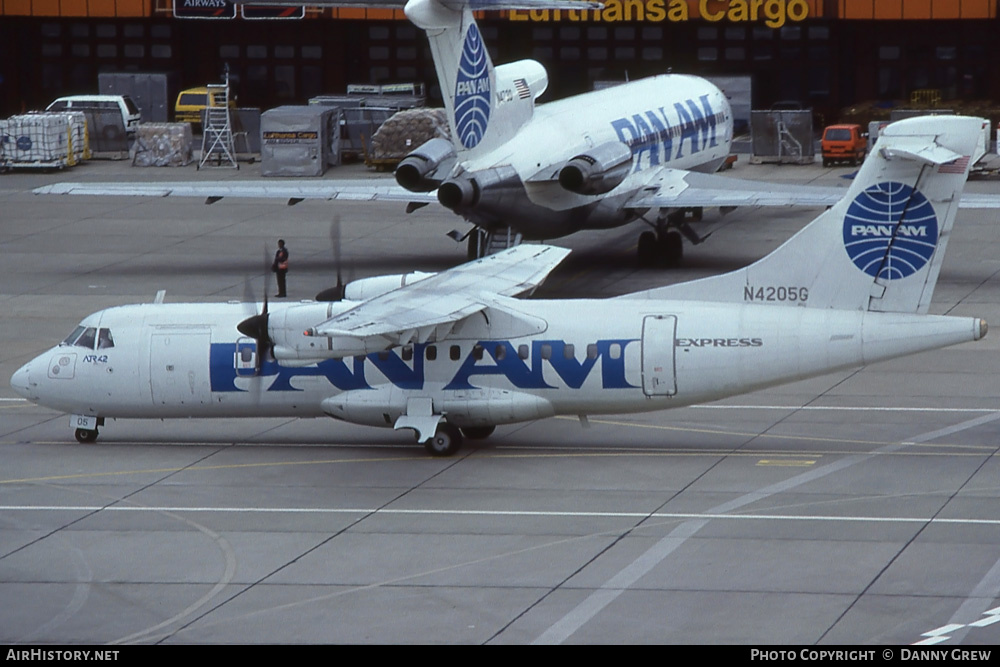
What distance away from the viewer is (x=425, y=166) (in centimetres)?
4156

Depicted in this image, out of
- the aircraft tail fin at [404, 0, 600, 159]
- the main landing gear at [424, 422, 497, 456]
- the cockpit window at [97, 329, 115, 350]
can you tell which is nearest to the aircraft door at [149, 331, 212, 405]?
the cockpit window at [97, 329, 115, 350]

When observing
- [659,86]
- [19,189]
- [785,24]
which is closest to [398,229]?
[659,86]

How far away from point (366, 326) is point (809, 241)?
7807 mm

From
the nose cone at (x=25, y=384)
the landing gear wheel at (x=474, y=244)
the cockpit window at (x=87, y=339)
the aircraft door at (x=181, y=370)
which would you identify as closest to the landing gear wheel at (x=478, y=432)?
the aircraft door at (x=181, y=370)

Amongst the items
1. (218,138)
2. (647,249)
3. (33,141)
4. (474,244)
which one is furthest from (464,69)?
(33,141)

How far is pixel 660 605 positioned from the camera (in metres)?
20.6

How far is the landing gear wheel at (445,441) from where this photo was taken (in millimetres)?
28688

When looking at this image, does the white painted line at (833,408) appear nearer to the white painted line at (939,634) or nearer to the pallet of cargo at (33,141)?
the white painted line at (939,634)

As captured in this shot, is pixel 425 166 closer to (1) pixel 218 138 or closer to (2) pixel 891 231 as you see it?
(2) pixel 891 231

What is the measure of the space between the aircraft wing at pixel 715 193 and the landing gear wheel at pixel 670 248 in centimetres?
143

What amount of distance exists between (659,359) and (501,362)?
2.83m

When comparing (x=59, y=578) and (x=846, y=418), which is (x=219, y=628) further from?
(x=846, y=418)

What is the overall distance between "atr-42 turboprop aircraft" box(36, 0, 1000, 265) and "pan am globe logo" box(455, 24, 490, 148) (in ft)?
0.08

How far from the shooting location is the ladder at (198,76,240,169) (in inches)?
2724
